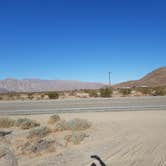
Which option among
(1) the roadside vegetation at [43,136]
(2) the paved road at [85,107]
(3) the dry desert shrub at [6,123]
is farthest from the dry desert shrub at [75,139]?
(2) the paved road at [85,107]

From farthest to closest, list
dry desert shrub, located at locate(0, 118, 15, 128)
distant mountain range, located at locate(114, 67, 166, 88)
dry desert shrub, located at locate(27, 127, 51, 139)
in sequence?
distant mountain range, located at locate(114, 67, 166, 88)
dry desert shrub, located at locate(0, 118, 15, 128)
dry desert shrub, located at locate(27, 127, 51, 139)

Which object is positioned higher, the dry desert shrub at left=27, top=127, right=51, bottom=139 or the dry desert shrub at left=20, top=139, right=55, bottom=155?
the dry desert shrub at left=27, top=127, right=51, bottom=139

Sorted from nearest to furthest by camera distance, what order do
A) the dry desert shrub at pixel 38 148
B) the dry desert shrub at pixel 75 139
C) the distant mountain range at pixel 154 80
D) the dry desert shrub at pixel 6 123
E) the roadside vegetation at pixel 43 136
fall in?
the dry desert shrub at pixel 38 148, the roadside vegetation at pixel 43 136, the dry desert shrub at pixel 75 139, the dry desert shrub at pixel 6 123, the distant mountain range at pixel 154 80

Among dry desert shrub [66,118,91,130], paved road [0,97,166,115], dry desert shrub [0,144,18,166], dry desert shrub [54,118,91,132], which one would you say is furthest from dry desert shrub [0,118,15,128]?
paved road [0,97,166,115]

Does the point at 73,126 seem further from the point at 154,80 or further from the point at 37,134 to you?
the point at 154,80

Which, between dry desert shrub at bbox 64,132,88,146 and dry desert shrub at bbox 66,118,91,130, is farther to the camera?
dry desert shrub at bbox 66,118,91,130

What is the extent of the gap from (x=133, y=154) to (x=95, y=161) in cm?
131

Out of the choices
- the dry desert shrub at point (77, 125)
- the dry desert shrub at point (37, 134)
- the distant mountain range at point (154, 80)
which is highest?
the distant mountain range at point (154, 80)

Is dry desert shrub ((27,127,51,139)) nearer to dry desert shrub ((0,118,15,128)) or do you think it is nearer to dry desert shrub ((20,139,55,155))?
dry desert shrub ((20,139,55,155))

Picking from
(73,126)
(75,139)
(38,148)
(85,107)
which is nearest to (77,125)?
(73,126)

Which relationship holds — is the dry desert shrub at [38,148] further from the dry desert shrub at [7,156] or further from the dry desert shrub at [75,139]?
the dry desert shrub at [75,139]

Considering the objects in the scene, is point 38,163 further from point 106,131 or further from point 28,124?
point 28,124

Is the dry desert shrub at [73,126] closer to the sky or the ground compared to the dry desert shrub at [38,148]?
closer to the sky

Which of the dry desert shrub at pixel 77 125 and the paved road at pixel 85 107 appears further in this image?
the paved road at pixel 85 107
